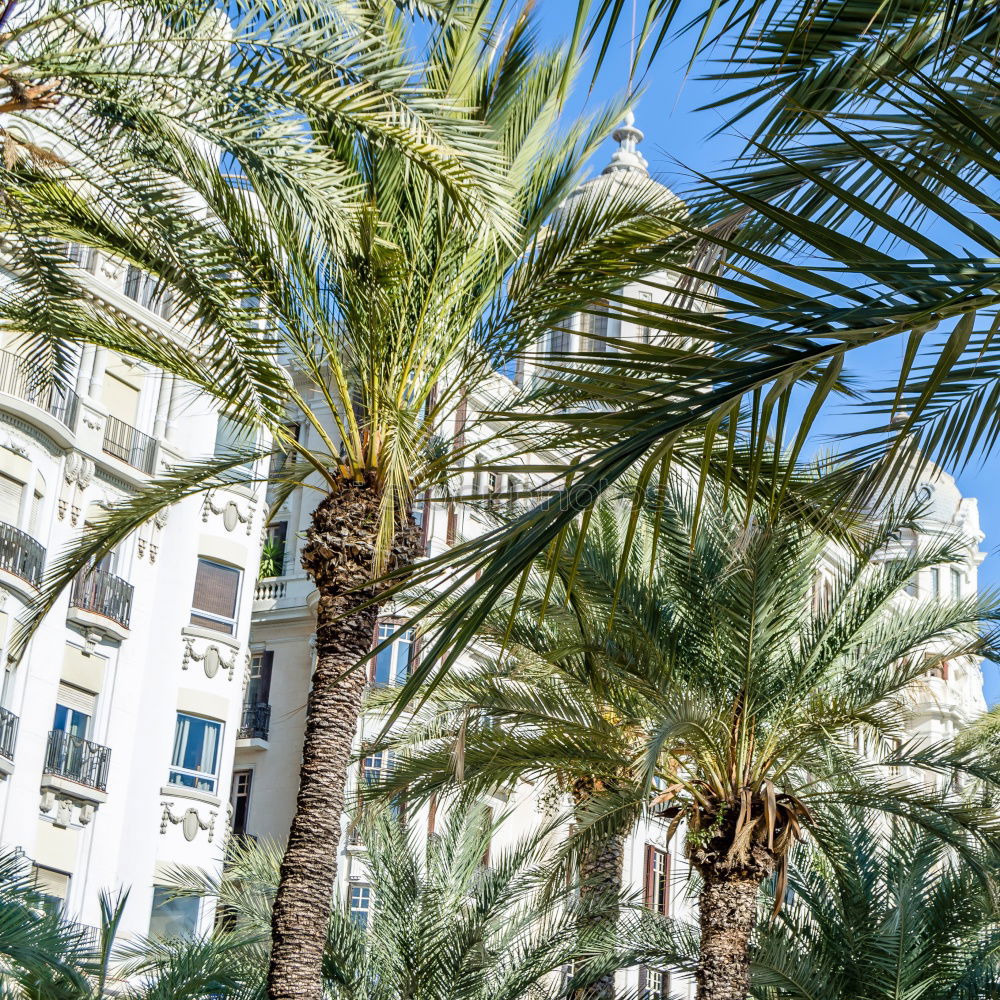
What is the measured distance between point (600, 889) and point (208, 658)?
12.6m

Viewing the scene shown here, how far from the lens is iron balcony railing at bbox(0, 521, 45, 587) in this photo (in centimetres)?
2406

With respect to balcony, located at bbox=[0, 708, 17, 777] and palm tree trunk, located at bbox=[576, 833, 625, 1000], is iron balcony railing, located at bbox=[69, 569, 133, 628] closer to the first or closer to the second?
balcony, located at bbox=[0, 708, 17, 777]

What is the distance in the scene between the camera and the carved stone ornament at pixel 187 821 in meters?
26.8

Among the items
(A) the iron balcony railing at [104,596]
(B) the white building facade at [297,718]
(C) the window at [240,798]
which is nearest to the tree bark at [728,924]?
(A) the iron balcony railing at [104,596]

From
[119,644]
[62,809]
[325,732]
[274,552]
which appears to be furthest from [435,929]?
[274,552]

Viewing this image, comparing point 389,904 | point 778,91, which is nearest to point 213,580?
point 389,904

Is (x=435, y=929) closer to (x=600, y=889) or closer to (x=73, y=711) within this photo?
(x=600, y=889)

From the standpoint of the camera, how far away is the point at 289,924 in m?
11.3

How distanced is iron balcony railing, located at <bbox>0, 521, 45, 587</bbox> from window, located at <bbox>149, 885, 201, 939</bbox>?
5861mm

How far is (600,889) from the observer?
1780 centimetres

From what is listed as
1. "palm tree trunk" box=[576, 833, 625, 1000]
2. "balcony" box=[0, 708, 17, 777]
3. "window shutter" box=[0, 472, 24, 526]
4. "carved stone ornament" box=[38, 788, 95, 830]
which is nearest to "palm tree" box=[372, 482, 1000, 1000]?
"palm tree trunk" box=[576, 833, 625, 1000]

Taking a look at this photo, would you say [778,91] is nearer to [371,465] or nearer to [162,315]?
[371,465]

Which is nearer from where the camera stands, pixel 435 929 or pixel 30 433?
→ pixel 435 929

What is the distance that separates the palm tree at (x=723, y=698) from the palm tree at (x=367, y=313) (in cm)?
253
